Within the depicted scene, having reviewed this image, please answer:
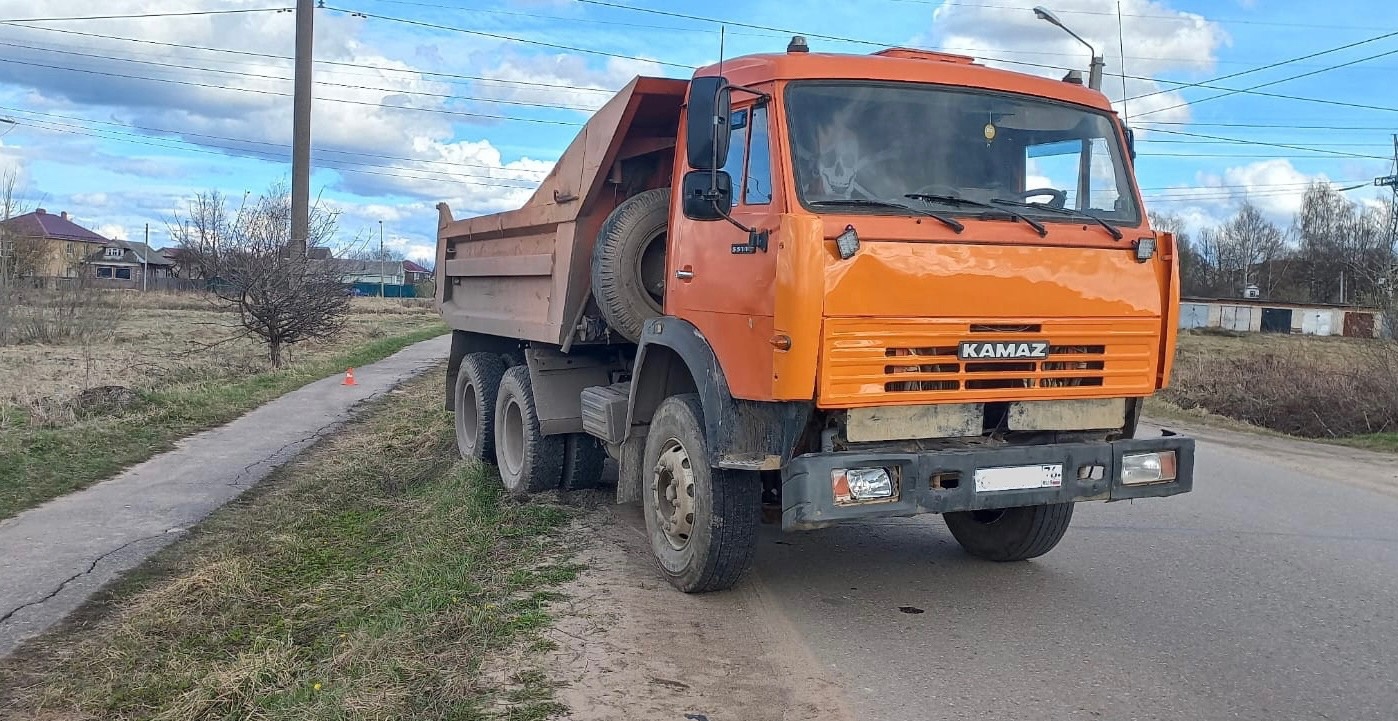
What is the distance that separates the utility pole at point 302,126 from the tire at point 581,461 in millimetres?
13876

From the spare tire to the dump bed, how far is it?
0.29 meters

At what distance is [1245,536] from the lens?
23.0ft

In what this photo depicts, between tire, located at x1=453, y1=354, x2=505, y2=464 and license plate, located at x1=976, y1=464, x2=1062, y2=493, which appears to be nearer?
license plate, located at x1=976, y1=464, x2=1062, y2=493

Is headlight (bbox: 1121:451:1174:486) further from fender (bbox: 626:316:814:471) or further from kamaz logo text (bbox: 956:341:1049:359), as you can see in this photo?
fender (bbox: 626:316:814:471)

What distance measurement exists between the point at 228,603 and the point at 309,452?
5.40m

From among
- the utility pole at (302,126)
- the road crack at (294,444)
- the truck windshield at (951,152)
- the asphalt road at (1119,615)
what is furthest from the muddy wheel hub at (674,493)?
the utility pole at (302,126)

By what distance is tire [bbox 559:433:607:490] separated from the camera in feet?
26.6

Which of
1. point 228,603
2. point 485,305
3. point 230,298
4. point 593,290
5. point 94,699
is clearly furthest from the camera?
point 230,298

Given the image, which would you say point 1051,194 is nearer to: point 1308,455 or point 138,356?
point 1308,455

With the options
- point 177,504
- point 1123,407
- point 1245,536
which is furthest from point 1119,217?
point 177,504

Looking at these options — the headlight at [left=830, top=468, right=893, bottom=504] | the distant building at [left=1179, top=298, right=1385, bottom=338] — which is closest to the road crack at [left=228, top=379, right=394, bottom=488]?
the headlight at [left=830, top=468, right=893, bottom=504]

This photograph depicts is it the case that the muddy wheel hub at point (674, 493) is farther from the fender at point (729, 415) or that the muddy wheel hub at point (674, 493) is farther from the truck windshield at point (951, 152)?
the truck windshield at point (951, 152)

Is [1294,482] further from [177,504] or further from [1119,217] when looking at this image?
[177,504]

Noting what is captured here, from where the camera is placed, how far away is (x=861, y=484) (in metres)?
4.70
